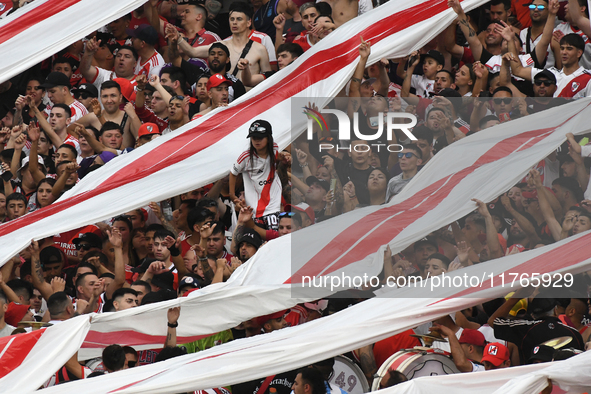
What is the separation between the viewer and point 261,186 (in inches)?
351

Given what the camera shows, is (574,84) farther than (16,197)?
No

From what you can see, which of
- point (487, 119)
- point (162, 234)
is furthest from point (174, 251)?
point (487, 119)

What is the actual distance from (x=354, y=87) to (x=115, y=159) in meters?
2.36

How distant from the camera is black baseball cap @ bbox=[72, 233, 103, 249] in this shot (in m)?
9.41

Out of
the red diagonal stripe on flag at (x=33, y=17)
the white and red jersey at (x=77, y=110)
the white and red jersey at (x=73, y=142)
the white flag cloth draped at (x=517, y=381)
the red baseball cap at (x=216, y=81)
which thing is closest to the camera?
the white flag cloth draped at (x=517, y=381)

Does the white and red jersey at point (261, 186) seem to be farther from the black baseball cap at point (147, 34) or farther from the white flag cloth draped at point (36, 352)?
the black baseball cap at point (147, 34)

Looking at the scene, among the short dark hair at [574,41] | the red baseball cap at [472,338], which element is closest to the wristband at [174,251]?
the red baseball cap at [472,338]

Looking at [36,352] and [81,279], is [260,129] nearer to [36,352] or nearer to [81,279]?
[81,279]

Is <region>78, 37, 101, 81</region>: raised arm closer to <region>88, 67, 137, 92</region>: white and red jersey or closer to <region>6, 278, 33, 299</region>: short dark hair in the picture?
<region>88, 67, 137, 92</region>: white and red jersey

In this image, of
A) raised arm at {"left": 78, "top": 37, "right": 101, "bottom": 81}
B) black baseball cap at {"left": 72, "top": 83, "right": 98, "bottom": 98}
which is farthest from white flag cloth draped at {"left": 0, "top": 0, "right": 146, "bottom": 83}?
black baseball cap at {"left": 72, "top": 83, "right": 98, "bottom": 98}

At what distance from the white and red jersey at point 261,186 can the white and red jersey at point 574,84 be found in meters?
2.66

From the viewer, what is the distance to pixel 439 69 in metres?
10.2

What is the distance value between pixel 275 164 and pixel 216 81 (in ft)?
5.15

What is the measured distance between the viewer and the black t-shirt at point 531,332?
668cm
